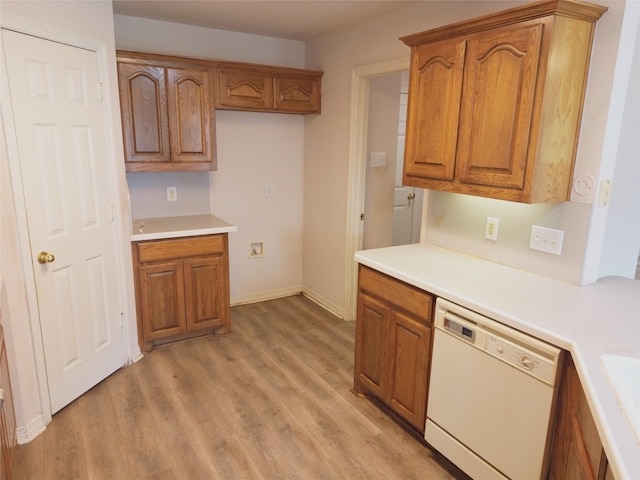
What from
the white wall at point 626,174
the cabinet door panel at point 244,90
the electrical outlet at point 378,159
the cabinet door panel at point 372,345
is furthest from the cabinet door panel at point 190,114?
the white wall at point 626,174

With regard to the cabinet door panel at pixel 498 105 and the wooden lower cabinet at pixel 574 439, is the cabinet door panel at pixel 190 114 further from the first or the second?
the wooden lower cabinet at pixel 574 439

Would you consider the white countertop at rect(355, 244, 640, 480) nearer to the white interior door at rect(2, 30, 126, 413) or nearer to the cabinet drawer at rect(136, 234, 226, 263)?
the cabinet drawer at rect(136, 234, 226, 263)

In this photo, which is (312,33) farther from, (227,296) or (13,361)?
(13,361)

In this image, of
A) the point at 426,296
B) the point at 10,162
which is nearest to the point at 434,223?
the point at 426,296

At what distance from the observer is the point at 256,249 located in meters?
4.20

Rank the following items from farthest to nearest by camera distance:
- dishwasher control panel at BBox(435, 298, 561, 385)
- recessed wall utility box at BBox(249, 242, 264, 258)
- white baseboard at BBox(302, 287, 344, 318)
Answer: recessed wall utility box at BBox(249, 242, 264, 258)
white baseboard at BBox(302, 287, 344, 318)
dishwasher control panel at BBox(435, 298, 561, 385)

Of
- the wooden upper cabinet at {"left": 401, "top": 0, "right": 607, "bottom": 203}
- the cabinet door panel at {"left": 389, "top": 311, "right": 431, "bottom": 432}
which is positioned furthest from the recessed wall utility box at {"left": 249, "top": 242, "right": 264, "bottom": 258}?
the wooden upper cabinet at {"left": 401, "top": 0, "right": 607, "bottom": 203}

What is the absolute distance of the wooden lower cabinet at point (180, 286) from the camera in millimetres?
3068

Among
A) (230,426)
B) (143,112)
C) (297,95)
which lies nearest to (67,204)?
(143,112)

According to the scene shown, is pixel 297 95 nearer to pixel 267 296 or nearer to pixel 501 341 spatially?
pixel 267 296

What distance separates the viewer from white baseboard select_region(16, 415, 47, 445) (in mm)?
2213

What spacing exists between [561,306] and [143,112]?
2.84 meters

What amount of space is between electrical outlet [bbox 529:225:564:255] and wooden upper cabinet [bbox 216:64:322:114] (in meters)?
2.32

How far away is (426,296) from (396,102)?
7.56ft
